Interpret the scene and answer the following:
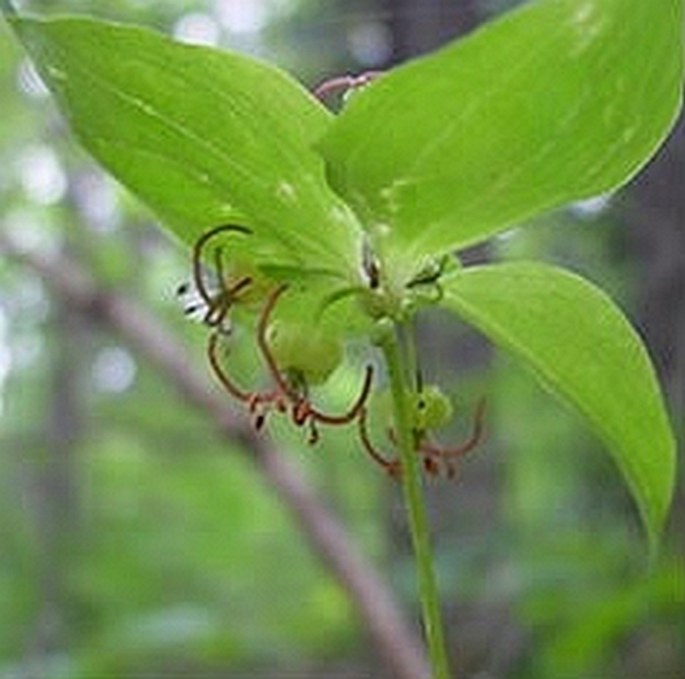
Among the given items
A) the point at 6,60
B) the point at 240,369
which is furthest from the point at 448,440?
the point at 6,60

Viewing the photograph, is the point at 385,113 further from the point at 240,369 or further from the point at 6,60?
the point at 6,60

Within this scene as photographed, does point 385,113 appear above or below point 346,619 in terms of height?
below

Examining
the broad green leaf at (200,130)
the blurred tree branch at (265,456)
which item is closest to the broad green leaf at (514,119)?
the broad green leaf at (200,130)

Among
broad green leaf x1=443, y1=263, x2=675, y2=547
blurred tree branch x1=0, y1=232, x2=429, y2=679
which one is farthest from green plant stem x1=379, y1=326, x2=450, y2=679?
blurred tree branch x1=0, y1=232, x2=429, y2=679

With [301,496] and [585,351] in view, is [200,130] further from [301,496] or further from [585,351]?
[301,496]

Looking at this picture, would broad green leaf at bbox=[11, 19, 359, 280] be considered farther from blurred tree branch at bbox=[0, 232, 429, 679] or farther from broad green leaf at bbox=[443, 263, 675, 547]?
blurred tree branch at bbox=[0, 232, 429, 679]

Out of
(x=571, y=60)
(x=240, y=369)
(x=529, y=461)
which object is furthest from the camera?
(x=529, y=461)
